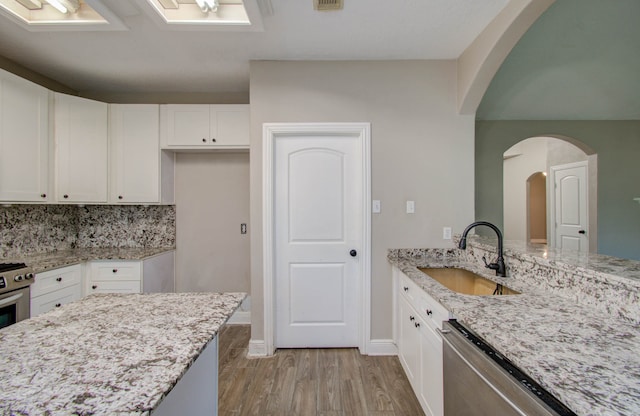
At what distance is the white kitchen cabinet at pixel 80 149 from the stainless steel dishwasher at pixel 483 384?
3.20 m

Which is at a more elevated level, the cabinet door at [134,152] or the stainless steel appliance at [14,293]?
the cabinet door at [134,152]

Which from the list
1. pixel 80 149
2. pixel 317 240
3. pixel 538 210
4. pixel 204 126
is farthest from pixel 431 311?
pixel 538 210

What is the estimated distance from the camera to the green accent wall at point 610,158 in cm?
353

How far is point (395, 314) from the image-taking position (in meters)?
2.36

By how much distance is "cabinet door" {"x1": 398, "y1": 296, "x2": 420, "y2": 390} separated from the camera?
1.78m

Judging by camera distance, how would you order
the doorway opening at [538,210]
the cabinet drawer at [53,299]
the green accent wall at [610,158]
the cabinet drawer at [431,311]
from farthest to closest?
the doorway opening at [538,210] → the green accent wall at [610,158] → the cabinet drawer at [53,299] → the cabinet drawer at [431,311]

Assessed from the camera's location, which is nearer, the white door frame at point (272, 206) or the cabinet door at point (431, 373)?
the cabinet door at point (431, 373)

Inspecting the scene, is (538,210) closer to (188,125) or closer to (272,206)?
(272,206)

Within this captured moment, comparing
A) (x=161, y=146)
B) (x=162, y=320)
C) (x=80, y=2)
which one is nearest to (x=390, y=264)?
(x=162, y=320)

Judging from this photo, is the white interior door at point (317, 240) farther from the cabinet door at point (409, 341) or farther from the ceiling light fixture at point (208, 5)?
the ceiling light fixture at point (208, 5)

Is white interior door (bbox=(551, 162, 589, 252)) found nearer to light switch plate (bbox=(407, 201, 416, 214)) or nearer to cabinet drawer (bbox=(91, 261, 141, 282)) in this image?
light switch plate (bbox=(407, 201, 416, 214))

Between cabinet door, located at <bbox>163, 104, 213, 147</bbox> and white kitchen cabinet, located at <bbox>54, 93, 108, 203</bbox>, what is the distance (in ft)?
1.97

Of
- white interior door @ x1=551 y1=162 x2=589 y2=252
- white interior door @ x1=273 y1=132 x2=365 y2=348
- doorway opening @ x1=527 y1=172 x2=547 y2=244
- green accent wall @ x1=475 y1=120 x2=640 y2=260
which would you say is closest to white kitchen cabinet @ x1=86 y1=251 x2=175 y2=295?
white interior door @ x1=273 y1=132 x2=365 y2=348

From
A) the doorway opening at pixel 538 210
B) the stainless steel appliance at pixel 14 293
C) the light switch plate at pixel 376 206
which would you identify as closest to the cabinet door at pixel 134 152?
the stainless steel appliance at pixel 14 293
